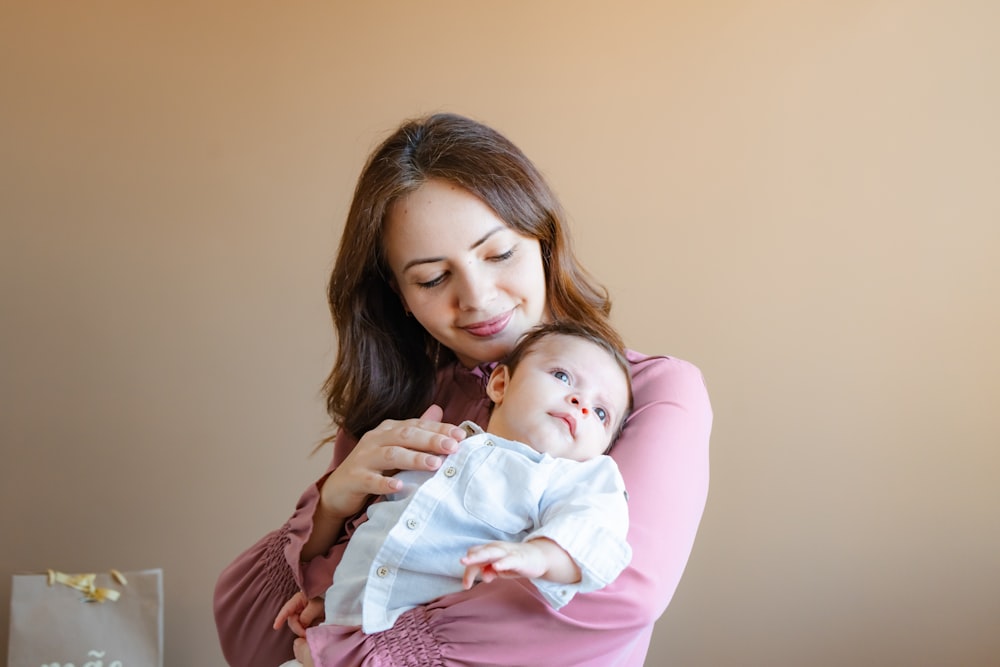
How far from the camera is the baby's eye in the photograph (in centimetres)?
145

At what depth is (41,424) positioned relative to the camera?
2596mm

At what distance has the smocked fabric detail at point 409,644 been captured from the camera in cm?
126

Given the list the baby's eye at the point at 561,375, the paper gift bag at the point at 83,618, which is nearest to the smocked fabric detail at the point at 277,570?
the baby's eye at the point at 561,375

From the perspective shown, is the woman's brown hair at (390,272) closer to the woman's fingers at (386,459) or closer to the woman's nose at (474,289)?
the woman's nose at (474,289)

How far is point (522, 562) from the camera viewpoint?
3.49 feet

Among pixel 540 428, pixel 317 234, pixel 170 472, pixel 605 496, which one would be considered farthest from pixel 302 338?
pixel 605 496

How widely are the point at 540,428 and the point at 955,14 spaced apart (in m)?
1.46

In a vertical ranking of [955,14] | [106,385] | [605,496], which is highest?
[955,14]

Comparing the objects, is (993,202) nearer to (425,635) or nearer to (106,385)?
(425,635)

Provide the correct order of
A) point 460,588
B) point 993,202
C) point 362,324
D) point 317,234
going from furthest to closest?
point 317,234, point 993,202, point 362,324, point 460,588

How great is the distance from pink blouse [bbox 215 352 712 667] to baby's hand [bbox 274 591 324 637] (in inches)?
0.7

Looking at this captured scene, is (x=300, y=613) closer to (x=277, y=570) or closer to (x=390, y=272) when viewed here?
(x=277, y=570)

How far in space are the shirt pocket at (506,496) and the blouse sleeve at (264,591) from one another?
36 centimetres

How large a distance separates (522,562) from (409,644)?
11.9 inches
